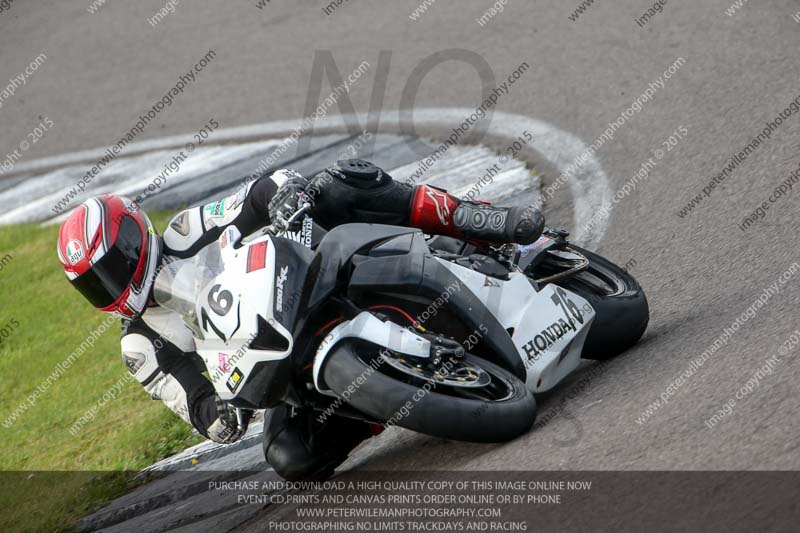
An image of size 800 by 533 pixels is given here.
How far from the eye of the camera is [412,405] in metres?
3.94

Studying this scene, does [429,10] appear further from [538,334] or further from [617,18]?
[538,334]

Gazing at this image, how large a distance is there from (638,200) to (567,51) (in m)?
2.99

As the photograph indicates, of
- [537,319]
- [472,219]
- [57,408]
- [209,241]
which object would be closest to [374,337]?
[537,319]

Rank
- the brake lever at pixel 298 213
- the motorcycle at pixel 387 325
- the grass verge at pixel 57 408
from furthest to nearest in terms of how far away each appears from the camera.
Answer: the grass verge at pixel 57 408, the brake lever at pixel 298 213, the motorcycle at pixel 387 325

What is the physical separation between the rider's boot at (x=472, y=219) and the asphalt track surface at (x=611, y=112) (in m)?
0.82

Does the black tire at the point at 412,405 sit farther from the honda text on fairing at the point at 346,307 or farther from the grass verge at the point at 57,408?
the grass verge at the point at 57,408

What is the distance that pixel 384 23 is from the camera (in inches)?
456

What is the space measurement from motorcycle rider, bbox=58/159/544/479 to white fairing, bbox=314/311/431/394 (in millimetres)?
749

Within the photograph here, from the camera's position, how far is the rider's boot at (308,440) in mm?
4961

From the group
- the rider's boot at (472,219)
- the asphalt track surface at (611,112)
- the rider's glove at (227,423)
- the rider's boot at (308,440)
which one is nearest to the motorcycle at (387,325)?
the rider's boot at (472,219)

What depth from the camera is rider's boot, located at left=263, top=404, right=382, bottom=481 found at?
16.3 feet

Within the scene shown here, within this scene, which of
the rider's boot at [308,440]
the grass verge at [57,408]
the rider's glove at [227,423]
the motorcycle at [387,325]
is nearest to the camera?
the motorcycle at [387,325]

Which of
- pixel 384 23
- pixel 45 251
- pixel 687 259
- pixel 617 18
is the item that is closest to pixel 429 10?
pixel 384 23

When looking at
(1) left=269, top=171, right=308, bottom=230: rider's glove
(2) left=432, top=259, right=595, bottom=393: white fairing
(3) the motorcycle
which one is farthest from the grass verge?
(2) left=432, top=259, right=595, bottom=393: white fairing
